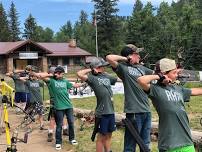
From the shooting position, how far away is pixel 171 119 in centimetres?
523

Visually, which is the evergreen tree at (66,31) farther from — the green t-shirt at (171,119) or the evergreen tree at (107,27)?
the green t-shirt at (171,119)

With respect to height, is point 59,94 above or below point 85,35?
below

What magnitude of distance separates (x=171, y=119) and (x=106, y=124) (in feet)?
10.8

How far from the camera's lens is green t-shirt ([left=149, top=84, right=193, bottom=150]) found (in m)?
5.21

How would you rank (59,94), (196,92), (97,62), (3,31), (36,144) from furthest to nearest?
1. (3,31)
2. (36,144)
3. (59,94)
4. (97,62)
5. (196,92)

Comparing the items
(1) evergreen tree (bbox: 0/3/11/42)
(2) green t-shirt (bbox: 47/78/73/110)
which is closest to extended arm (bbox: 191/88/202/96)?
(2) green t-shirt (bbox: 47/78/73/110)

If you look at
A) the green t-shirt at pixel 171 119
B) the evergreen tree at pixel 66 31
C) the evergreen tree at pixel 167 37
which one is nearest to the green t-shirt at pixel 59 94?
the green t-shirt at pixel 171 119

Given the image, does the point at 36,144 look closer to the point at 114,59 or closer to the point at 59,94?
the point at 59,94

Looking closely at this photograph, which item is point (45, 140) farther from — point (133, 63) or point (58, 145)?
point (133, 63)

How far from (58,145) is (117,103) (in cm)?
892

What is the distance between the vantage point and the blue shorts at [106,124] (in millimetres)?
8375

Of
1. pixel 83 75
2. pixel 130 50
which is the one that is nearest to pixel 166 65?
pixel 130 50

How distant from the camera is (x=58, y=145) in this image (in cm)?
1052

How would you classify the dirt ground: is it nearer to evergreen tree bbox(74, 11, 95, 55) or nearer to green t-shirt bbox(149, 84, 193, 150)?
green t-shirt bbox(149, 84, 193, 150)
